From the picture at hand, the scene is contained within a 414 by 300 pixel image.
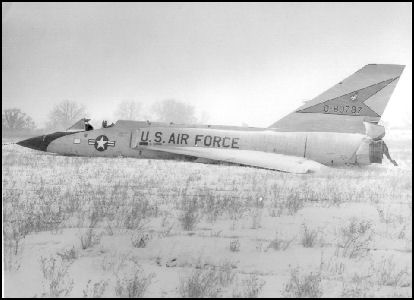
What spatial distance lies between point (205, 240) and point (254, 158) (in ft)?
22.2

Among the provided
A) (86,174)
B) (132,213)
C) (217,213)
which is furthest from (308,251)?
(86,174)

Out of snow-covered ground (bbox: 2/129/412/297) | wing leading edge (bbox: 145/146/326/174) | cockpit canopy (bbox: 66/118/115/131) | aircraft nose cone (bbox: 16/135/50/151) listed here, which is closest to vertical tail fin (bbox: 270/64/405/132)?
wing leading edge (bbox: 145/146/326/174)

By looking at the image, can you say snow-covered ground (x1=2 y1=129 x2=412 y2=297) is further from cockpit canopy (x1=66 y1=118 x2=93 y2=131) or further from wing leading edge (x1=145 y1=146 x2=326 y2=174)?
cockpit canopy (x1=66 y1=118 x2=93 y2=131)

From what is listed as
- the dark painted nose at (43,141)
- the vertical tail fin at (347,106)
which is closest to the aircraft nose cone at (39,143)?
the dark painted nose at (43,141)

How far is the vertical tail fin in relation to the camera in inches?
463

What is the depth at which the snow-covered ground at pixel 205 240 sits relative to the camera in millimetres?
3975

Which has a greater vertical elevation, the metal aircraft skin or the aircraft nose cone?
the metal aircraft skin

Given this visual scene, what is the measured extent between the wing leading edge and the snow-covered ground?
0.96 metres

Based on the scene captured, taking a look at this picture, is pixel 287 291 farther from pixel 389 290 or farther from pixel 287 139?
pixel 287 139

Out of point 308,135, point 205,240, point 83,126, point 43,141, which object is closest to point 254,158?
point 308,135

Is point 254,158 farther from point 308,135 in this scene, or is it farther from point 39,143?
point 39,143

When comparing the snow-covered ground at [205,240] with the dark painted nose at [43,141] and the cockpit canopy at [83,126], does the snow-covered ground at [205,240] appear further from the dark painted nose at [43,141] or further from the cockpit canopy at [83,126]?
the dark painted nose at [43,141]

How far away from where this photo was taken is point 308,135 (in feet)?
40.6

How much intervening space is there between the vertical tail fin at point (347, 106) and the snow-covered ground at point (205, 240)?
3.66 m
